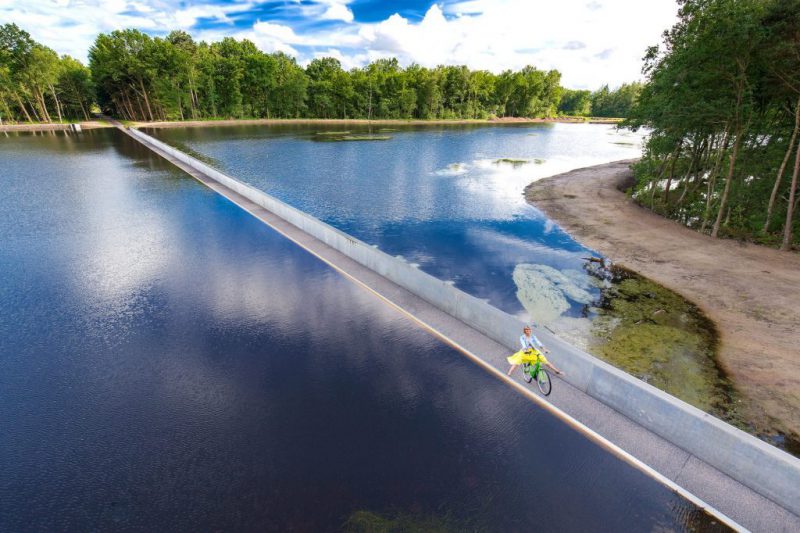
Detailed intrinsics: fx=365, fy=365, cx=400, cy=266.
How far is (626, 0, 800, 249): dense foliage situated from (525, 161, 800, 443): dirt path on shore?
3.25 meters

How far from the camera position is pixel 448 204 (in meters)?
33.7

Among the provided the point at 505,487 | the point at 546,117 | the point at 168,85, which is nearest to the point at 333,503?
the point at 505,487

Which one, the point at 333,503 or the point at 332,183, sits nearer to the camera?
the point at 333,503

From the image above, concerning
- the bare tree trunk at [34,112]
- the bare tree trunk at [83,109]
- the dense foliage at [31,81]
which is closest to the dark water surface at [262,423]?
the dense foliage at [31,81]

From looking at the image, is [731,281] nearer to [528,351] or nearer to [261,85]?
[528,351]

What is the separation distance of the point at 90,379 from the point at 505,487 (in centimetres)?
1173

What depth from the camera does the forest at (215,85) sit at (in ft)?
289

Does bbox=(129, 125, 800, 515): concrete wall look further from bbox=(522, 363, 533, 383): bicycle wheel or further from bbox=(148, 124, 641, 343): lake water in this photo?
bbox=(148, 124, 641, 343): lake water

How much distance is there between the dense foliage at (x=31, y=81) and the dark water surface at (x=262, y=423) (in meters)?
101

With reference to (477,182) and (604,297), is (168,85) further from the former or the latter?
(604,297)

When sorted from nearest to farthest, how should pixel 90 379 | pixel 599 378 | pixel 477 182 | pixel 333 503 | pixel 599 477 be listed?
pixel 333 503 < pixel 599 477 < pixel 599 378 < pixel 90 379 < pixel 477 182

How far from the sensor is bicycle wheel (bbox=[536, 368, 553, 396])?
10156mm

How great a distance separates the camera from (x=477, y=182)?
4322 centimetres

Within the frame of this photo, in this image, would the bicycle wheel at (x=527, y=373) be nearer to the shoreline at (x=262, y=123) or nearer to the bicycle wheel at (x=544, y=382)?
the bicycle wheel at (x=544, y=382)
